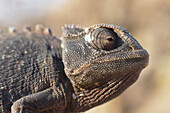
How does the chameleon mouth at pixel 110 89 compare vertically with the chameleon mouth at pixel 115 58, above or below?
below

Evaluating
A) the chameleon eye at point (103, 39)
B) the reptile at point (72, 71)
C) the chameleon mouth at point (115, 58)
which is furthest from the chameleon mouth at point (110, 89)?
the chameleon eye at point (103, 39)

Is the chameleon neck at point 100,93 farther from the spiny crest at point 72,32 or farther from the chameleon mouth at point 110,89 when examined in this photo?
the spiny crest at point 72,32

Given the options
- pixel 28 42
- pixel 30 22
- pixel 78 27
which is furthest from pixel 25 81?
pixel 30 22

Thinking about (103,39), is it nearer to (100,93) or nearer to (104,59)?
(104,59)

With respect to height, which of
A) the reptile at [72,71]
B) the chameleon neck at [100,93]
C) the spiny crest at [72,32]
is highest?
the spiny crest at [72,32]

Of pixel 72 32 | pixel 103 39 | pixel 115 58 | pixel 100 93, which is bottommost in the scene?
pixel 100 93

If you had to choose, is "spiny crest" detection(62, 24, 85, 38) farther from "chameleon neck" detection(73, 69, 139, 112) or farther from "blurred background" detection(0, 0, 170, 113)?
"blurred background" detection(0, 0, 170, 113)

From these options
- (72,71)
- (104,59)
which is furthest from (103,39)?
(72,71)

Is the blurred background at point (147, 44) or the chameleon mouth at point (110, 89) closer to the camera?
the chameleon mouth at point (110, 89)

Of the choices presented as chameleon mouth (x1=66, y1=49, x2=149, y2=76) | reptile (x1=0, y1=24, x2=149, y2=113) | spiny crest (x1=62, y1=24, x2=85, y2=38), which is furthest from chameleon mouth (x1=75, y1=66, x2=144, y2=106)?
spiny crest (x1=62, y1=24, x2=85, y2=38)
